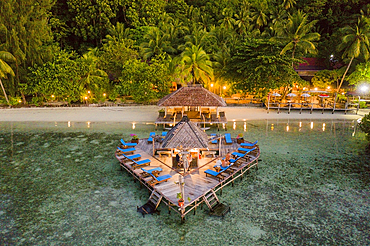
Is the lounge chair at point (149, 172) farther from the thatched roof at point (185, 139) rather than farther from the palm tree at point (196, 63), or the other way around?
the palm tree at point (196, 63)

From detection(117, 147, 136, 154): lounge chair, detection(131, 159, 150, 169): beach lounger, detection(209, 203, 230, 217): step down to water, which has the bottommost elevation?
detection(209, 203, 230, 217): step down to water

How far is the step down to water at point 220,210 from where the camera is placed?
11.6m

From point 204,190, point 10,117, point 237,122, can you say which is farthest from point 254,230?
point 10,117

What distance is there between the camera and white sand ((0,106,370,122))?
1220 inches

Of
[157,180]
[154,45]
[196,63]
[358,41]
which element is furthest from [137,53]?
[157,180]

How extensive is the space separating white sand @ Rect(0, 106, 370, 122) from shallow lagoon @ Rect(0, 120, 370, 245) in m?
9.07

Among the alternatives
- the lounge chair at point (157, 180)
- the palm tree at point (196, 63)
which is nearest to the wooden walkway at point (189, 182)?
the lounge chair at point (157, 180)

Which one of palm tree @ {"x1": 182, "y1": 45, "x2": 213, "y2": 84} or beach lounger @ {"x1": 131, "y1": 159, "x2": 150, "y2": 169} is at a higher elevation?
palm tree @ {"x1": 182, "y1": 45, "x2": 213, "y2": 84}

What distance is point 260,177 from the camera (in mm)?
15602

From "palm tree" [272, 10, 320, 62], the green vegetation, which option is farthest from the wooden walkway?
"palm tree" [272, 10, 320, 62]

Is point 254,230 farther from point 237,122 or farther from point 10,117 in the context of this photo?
point 10,117

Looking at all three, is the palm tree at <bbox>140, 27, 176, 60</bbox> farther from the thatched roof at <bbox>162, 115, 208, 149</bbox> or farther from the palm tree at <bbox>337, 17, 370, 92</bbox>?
the thatched roof at <bbox>162, 115, 208, 149</bbox>

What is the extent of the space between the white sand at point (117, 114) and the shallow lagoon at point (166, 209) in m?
9.07

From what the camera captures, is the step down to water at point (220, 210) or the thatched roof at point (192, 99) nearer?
the step down to water at point (220, 210)
